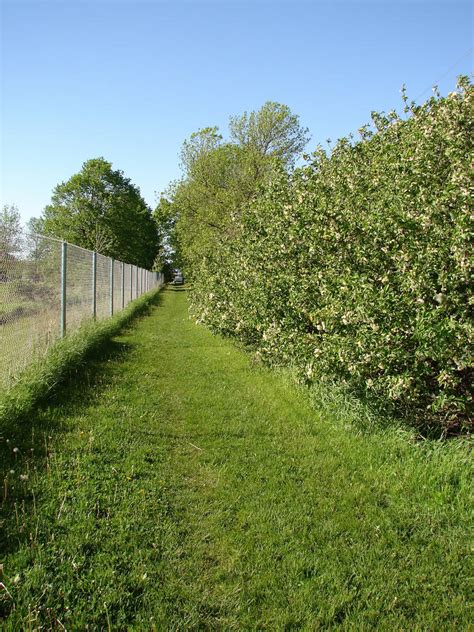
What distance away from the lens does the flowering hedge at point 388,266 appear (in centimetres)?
380

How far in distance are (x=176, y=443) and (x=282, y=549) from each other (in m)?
1.92

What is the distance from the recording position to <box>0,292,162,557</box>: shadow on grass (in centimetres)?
308

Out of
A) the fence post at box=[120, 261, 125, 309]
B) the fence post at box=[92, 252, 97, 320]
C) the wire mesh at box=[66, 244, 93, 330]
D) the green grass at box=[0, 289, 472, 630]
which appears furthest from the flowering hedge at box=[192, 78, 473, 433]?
the fence post at box=[120, 261, 125, 309]

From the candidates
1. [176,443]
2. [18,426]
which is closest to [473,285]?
[176,443]

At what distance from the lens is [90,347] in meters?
8.37

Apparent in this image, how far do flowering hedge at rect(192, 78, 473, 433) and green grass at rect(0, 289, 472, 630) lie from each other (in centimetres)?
70

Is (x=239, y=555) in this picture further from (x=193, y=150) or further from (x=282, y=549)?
(x=193, y=150)

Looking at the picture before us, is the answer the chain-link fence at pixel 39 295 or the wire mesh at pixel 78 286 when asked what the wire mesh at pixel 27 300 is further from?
the wire mesh at pixel 78 286

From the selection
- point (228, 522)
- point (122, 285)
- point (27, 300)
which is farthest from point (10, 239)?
point (122, 285)

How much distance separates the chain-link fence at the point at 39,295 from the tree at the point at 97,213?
2993 cm

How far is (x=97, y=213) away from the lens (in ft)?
134

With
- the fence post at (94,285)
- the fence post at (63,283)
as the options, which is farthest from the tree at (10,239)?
the fence post at (94,285)

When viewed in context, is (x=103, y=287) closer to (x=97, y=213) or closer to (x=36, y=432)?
(x=36, y=432)

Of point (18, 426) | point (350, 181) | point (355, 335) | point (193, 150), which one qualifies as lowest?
point (18, 426)
